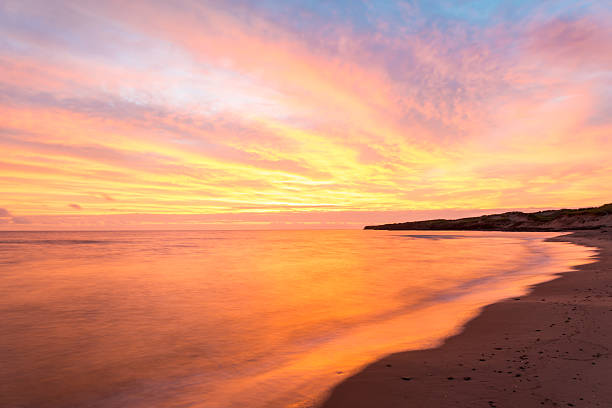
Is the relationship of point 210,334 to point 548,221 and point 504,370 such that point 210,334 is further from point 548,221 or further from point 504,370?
point 548,221

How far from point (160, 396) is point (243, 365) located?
82.5 inches

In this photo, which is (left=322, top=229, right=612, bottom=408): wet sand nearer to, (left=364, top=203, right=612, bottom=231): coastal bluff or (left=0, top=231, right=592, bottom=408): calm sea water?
(left=0, top=231, right=592, bottom=408): calm sea water

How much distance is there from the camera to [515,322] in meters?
10.0

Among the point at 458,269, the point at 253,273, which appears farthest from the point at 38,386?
the point at 458,269

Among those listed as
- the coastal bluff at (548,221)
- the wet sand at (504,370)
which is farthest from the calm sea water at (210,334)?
the coastal bluff at (548,221)

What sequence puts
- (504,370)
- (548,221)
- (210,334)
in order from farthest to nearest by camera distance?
(548,221) → (210,334) → (504,370)

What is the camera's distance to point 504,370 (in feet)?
Result: 21.0

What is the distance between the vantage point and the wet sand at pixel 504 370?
5.39m

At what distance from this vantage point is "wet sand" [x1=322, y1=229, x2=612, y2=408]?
539 centimetres

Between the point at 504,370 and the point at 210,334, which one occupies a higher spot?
the point at 504,370

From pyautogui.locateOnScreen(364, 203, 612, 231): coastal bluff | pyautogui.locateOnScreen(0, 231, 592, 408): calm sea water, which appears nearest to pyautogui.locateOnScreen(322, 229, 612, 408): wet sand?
pyautogui.locateOnScreen(0, 231, 592, 408): calm sea water

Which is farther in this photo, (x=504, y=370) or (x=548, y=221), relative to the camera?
(x=548, y=221)

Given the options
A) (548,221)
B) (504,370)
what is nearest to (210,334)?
(504,370)

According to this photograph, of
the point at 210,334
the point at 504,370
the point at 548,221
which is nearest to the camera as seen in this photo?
the point at 504,370
